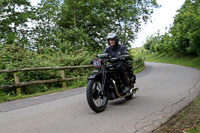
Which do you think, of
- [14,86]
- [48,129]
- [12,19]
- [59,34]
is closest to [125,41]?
[59,34]

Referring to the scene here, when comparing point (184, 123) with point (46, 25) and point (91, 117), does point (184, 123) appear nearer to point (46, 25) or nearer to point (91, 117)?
point (91, 117)

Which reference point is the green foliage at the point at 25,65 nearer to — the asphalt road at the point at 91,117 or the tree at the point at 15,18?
the asphalt road at the point at 91,117

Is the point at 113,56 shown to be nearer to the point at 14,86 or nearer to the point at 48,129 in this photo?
the point at 48,129

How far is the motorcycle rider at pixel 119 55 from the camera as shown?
5996 mm

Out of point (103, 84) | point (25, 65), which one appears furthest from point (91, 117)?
point (25, 65)

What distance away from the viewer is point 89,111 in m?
5.51

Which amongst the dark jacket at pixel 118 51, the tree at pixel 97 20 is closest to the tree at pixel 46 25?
the tree at pixel 97 20

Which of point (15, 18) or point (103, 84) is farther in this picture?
point (15, 18)

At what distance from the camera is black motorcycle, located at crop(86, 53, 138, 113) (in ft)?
17.3

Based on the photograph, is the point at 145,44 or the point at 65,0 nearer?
the point at 65,0

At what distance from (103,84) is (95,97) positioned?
392 mm

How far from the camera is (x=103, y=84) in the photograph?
5.54 meters

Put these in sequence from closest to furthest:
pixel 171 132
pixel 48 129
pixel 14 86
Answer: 1. pixel 171 132
2. pixel 48 129
3. pixel 14 86

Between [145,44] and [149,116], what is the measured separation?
72.1 metres
